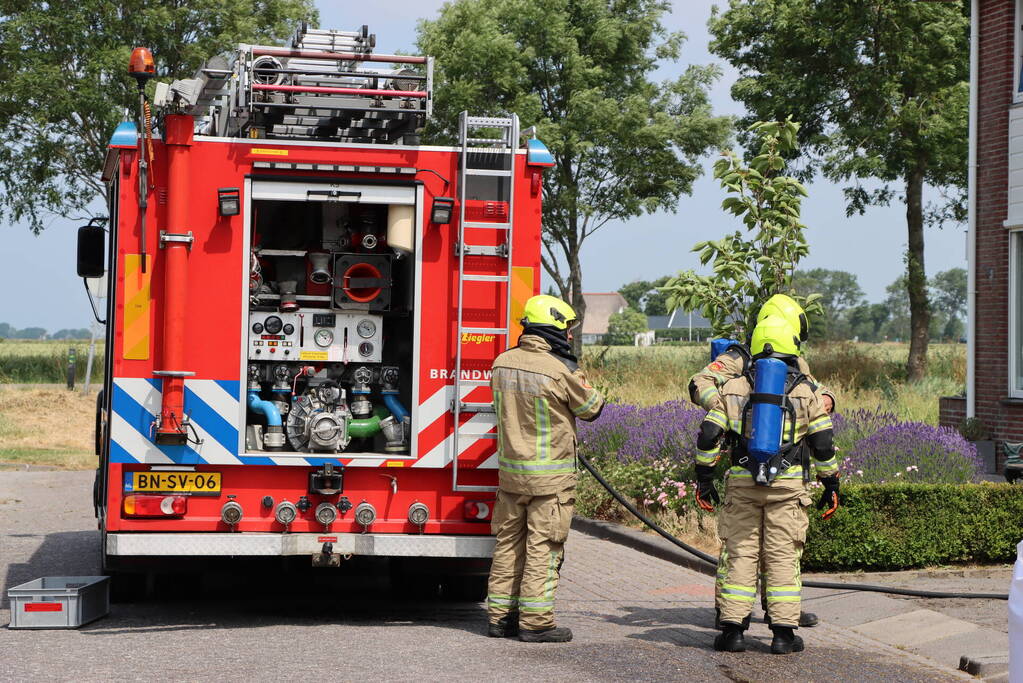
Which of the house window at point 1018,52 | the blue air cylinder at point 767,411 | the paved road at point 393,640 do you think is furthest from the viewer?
the house window at point 1018,52

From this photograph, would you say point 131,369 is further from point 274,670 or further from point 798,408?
point 798,408

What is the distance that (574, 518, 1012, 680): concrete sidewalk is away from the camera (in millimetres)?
7301

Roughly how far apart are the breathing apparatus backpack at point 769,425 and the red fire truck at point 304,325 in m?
1.43

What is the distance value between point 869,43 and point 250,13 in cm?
1272

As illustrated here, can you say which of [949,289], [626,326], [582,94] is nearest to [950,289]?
[949,289]

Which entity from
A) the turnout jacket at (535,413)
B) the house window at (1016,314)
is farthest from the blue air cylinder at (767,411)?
the house window at (1016,314)

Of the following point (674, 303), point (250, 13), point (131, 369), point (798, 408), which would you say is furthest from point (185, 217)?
point (250, 13)

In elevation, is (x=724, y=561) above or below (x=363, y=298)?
below

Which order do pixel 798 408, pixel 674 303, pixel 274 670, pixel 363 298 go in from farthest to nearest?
pixel 674 303 → pixel 363 298 → pixel 798 408 → pixel 274 670

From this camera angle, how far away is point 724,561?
7.43m

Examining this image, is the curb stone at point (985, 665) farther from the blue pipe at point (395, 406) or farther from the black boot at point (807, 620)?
the blue pipe at point (395, 406)

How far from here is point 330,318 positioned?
7.93 m

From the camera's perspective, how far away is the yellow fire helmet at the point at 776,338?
24.2 feet

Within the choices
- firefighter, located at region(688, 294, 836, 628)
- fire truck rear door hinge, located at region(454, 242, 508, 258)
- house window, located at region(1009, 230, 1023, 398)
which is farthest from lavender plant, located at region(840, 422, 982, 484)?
house window, located at region(1009, 230, 1023, 398)
